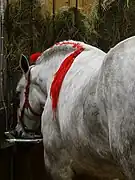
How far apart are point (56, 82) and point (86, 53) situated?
231mm

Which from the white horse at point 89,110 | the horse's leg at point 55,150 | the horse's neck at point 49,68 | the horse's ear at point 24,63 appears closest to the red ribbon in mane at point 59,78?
the white horse at point 89,110

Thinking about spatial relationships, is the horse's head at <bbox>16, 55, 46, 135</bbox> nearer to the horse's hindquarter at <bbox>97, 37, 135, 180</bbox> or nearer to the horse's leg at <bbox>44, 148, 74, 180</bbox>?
the horse's leg at <bbox>44, 148, 74, 180</bbox>

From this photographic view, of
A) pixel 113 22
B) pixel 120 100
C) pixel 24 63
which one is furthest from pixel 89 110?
pixel 113 22

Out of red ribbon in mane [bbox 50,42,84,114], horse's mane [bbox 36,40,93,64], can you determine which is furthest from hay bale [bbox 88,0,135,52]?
red ribbon in mane [bbox 50,42,84,114]

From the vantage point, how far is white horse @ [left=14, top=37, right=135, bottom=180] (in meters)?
1.75

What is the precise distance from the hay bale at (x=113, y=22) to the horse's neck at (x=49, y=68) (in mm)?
970

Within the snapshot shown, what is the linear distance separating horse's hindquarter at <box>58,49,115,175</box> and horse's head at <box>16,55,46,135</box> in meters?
0.66

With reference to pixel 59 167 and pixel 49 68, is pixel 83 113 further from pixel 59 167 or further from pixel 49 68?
pixel 49 68

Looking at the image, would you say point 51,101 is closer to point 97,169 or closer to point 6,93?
point 97,169

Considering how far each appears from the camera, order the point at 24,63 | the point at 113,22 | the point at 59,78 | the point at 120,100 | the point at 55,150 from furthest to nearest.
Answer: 1. the point at 113,22
2. the point at 24,63
3. the point at 55,150
4. the point at 59,78
5. the point at 120,100

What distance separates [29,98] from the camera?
325 centimetres

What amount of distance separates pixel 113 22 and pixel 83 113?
207 cm

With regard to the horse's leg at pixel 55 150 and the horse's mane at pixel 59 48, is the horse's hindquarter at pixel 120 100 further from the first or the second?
the horse's mane at pixel 59 48

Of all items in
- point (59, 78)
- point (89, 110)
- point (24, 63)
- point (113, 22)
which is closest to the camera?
point (89, 110)
